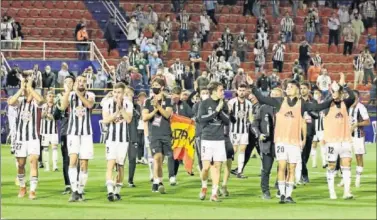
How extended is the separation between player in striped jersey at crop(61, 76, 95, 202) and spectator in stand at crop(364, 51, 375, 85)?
31.7 metres

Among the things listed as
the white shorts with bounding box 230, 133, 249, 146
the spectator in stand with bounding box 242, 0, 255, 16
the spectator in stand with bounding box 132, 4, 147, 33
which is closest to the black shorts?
the white shorts with bounding box 230, 133, 249, 146

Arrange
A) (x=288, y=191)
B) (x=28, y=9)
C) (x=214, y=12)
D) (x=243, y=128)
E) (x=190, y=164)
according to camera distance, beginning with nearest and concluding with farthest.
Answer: (x=288, y=191), (x=190, y=164), (x=243, y=128), (x=28, y=9), (x=214, y=12)

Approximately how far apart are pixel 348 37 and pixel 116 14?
37.1 ft

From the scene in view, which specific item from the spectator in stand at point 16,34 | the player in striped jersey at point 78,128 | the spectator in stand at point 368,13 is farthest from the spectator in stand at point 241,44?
the player in striped jersey at point 78,128

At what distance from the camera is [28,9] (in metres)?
47.7

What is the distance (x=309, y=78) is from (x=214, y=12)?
21.7ft

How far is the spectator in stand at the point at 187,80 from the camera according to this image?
4404cm

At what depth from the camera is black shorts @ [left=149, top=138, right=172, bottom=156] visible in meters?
22.1

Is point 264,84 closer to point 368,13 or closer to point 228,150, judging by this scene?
point 368,13

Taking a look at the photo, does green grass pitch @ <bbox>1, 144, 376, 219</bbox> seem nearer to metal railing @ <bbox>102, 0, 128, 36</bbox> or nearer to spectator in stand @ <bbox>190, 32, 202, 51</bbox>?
spectator in stand @ <bbox>190, 32, 202, 51</bbox>

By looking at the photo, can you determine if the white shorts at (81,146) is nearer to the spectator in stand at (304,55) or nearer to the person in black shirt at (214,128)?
the person in black shirt at (214,128)

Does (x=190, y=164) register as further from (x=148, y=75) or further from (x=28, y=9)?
(x=28, y=9)

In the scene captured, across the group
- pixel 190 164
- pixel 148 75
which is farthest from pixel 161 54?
pixel 190 164

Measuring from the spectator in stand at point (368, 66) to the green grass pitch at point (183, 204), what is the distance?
24.9m
